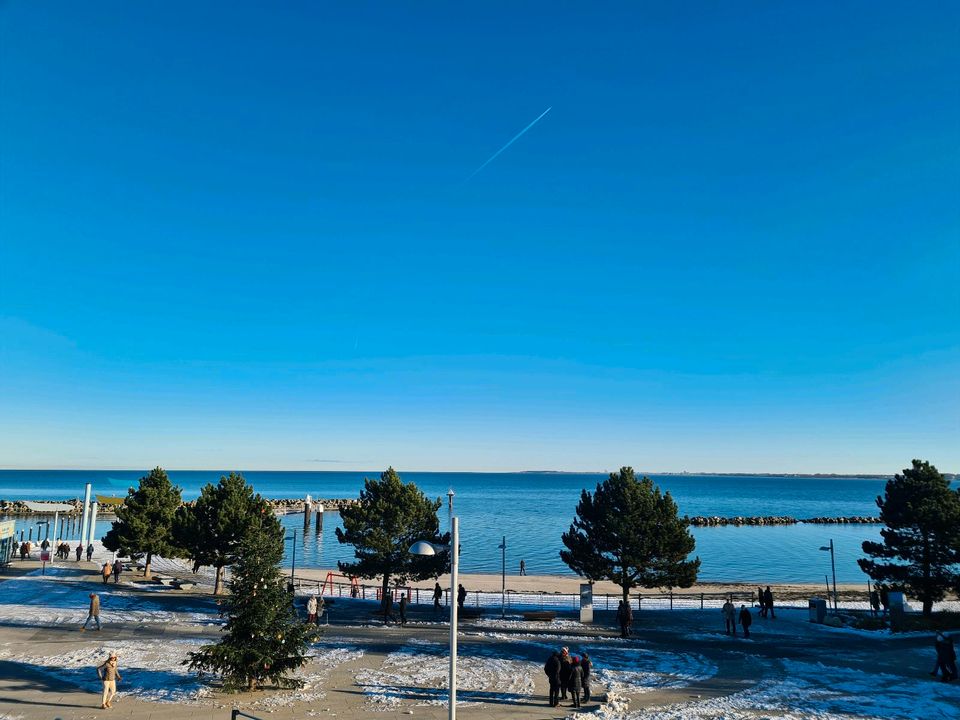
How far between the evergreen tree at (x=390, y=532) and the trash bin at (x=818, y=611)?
63.1ft

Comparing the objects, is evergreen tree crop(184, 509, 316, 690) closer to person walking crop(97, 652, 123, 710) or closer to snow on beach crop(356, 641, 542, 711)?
person walking crop(97, 652, 123, 710)

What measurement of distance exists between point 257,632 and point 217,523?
21112 millimetres

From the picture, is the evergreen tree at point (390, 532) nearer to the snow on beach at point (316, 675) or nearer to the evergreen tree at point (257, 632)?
the snow on beach at point (316, 675)

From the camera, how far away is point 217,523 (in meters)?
37.3

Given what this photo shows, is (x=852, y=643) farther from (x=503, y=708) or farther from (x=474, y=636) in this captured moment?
(x=503, y=708)

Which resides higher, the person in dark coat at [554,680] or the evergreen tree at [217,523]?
the evergreen tree at [217,523]

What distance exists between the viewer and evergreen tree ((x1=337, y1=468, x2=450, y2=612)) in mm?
33094

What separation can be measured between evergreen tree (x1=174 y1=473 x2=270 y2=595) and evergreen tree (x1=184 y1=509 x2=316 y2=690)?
18649 millimetres

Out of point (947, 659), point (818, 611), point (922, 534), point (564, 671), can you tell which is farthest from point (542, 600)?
point (564, 671)

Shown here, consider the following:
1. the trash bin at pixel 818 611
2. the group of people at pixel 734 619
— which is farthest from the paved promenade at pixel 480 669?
the trash bin at pixel 818 611

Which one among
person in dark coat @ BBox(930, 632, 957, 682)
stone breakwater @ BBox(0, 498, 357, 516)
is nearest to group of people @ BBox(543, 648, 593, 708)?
person in dark coat @ BBox(930, 632, 957, 682)

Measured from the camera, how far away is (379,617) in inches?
1302

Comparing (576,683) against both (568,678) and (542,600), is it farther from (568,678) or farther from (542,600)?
(542,600)

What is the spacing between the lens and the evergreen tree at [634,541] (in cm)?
3262
